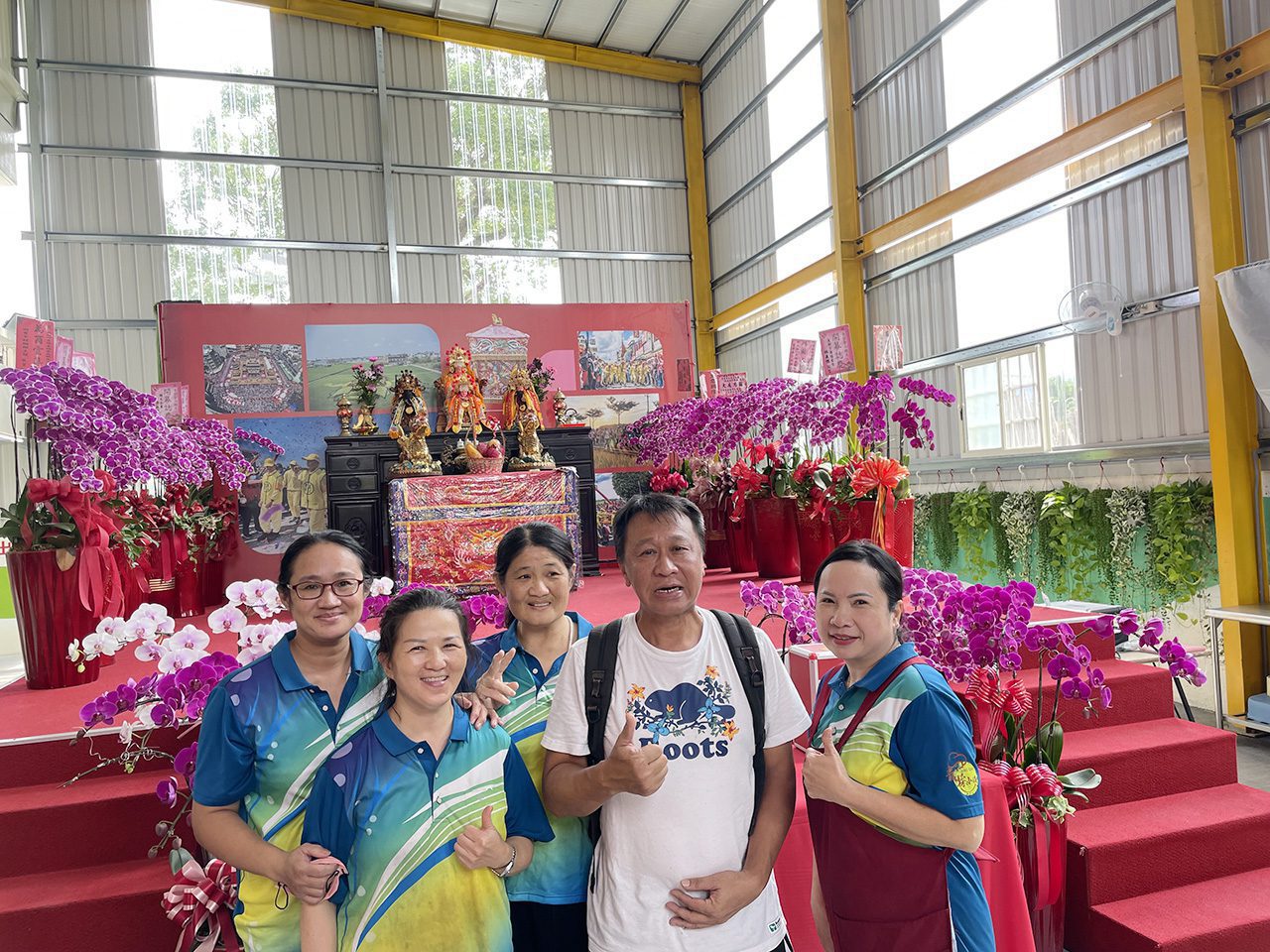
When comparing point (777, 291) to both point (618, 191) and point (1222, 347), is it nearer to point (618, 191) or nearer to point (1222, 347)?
point (618, 191)

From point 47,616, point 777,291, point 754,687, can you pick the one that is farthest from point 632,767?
point 777,291

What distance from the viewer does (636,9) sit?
35.1 feet

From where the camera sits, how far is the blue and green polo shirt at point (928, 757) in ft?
4.81

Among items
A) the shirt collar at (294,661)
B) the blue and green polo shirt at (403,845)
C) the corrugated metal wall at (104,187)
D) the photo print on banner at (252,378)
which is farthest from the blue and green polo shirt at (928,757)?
the corrugated metal wall at (104,187)

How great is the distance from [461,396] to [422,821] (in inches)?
212

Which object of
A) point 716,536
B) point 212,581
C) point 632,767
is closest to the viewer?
point 632,767

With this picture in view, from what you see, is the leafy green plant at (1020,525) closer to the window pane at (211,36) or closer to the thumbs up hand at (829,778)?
the thumbs up hand at (829,778)

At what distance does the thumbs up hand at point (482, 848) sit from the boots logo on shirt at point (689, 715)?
260mm

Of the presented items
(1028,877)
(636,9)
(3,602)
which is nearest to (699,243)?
(636,9)

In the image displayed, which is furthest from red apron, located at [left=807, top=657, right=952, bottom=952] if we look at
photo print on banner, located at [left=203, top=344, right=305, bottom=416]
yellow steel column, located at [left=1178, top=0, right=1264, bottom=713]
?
photo print on banner, located at [left=203, top=344, right=305, bottom=416]

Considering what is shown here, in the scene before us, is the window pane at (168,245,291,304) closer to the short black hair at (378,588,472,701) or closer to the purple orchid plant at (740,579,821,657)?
the purple orchid plant at (740,579,821,657)

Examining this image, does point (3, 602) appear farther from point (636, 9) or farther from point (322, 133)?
point (636, 9)

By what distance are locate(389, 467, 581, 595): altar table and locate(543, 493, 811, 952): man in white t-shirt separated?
399cm

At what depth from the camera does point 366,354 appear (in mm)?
7137
